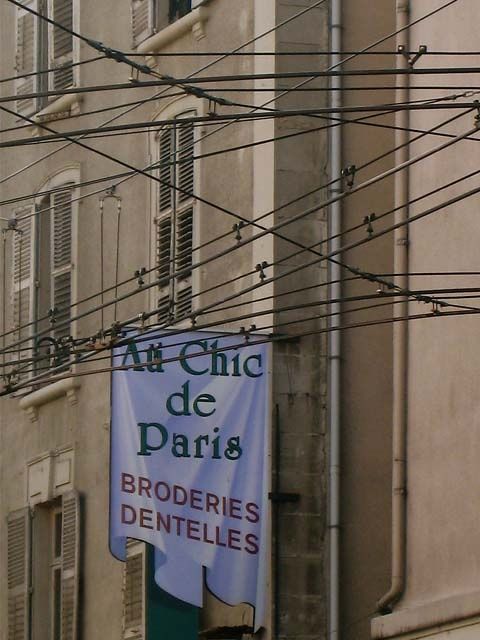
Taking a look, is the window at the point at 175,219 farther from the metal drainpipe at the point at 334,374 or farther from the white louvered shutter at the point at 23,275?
the white louvered shutter at the point at 23,275

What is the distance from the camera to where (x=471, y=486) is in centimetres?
1453

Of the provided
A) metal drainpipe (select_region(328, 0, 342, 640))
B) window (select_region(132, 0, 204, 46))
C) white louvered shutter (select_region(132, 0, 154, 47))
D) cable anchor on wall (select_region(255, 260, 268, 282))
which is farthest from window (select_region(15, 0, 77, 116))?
cable anchor on wall (select_region(255, 260, 268, 282))

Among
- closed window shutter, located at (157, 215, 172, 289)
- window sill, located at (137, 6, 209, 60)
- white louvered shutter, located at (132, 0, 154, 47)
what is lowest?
closed window shutter, located at (157, 215, 172, 289)

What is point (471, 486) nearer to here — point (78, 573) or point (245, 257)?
point (245, 257)

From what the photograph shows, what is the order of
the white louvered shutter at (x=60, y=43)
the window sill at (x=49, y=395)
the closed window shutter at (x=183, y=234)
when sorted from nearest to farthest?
the closed window shutter at (x=183, y=234), the window sill at (x=49, y=395), the white louvered shutter at (x=60, y=43)

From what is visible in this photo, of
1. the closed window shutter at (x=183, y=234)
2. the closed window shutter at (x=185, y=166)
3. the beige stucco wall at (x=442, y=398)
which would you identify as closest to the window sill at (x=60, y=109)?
the closed window shutter at (x=185, y=166)

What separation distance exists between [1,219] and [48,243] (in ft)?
2.29

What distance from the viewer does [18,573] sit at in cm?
Result: 2134

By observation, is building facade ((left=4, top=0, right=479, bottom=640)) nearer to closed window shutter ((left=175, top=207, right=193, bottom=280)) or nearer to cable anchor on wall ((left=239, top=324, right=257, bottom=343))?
closed window shutter ((left=175, top=207, right=193, bottom=280))

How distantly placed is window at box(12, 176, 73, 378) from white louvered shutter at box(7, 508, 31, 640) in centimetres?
159

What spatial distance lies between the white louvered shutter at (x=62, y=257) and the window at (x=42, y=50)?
1268 millimetres

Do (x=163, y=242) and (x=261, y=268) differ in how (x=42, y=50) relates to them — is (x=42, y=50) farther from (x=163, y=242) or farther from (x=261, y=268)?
(x=261, y=268)

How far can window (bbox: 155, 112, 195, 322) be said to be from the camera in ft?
61.7

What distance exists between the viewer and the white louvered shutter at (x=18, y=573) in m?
21.1
